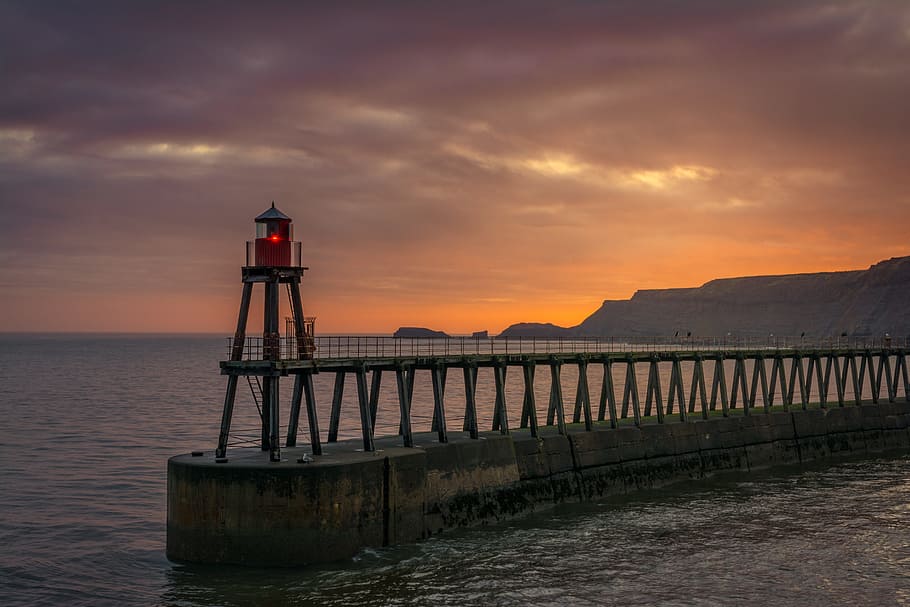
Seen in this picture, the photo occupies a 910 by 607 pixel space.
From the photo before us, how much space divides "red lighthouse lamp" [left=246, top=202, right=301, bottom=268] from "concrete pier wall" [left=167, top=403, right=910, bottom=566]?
261 inches

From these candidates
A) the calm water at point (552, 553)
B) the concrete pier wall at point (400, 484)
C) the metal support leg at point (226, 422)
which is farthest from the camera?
the metal support leg at point (226, 422)

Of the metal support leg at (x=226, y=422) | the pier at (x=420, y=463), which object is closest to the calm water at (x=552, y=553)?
the pier at (x=420, y=463)

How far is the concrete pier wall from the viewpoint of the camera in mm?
25047

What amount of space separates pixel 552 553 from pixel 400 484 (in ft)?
17.6

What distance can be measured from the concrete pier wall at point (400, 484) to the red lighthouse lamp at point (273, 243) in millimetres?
6636

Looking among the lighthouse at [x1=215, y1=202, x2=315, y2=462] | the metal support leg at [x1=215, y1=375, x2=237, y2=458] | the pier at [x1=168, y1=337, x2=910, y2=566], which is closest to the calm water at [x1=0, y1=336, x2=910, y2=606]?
the pier at [x1=168, y1=337, x2=910, y2=566]

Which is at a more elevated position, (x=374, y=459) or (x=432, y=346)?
(x=432, y=346)

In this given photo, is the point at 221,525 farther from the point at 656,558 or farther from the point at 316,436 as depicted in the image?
the point at 656,558

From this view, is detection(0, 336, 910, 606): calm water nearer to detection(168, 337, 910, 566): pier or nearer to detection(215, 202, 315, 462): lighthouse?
detection(168, 337, 910, 566): pier

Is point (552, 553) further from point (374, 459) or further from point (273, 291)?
point (273, 291)

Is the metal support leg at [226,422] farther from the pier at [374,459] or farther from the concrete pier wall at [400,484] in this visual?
the concrete pier wall at [400,484]

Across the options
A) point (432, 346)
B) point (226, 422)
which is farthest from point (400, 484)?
point (432, 346)

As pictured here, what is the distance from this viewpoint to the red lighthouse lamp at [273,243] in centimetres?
3019

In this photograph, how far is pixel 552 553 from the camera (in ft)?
90.5
